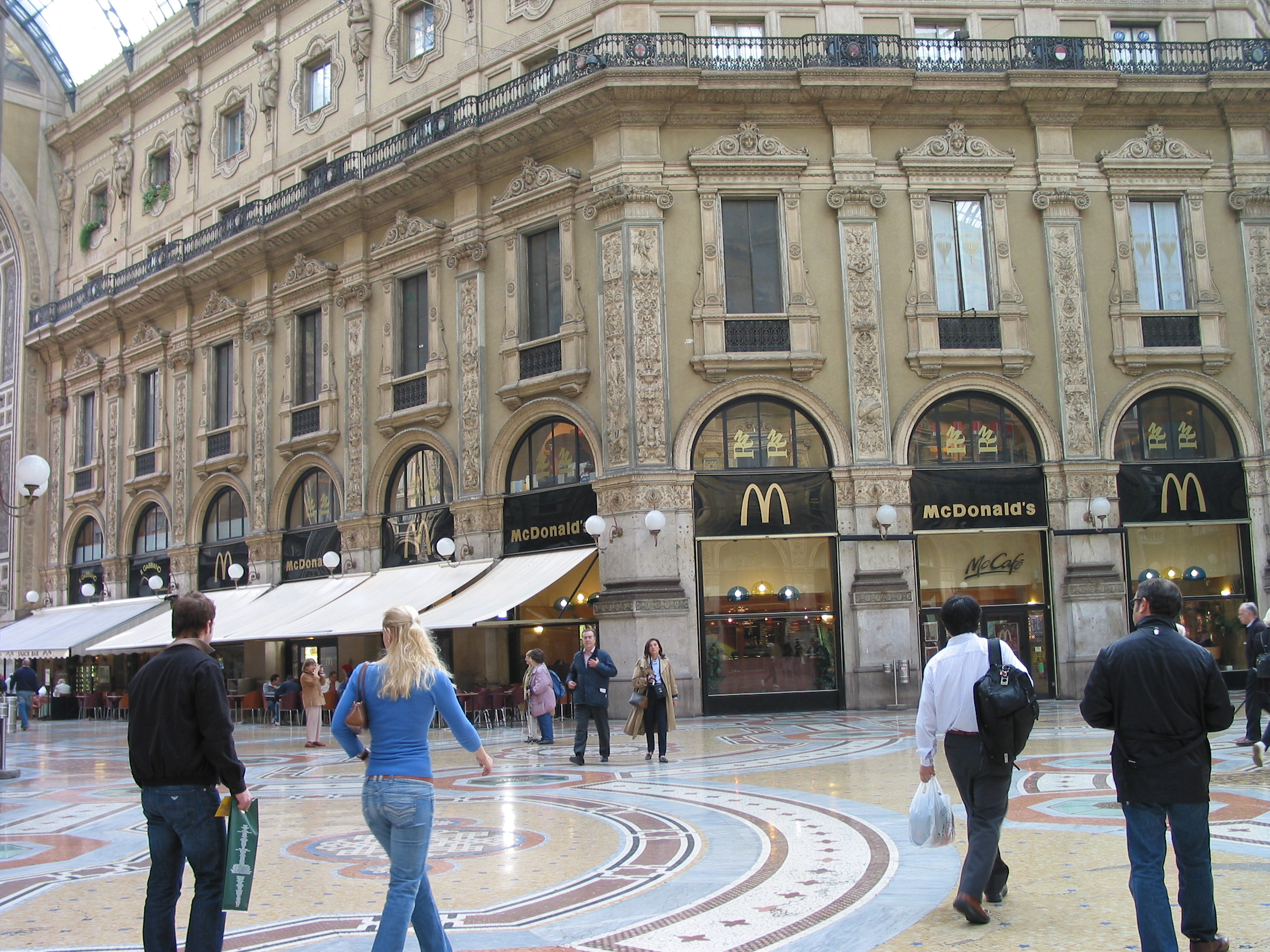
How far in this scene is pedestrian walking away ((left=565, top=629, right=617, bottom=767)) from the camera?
14312mm

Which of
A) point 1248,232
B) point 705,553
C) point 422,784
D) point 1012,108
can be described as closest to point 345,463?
point 705,553

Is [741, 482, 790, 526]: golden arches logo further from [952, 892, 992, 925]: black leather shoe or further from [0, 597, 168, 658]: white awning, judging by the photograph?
[0, 597, 168, 658]: white awning

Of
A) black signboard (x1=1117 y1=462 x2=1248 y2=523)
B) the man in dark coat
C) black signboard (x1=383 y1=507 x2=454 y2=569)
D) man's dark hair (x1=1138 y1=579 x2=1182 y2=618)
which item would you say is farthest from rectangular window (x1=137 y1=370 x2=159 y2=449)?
man's dark hair (x1=1138 y1=579 x2=1182 y2=618)

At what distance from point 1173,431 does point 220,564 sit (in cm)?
2406

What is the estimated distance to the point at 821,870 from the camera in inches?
292

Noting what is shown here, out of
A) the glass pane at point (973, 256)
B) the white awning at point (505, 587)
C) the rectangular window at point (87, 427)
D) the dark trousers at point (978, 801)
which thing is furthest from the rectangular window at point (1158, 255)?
the rectangular window at point (87, 427)

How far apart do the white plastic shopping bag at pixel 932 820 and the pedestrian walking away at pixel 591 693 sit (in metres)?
8.39

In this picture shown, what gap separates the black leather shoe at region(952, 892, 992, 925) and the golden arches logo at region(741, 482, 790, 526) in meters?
16.1

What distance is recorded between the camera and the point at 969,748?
20.2ft

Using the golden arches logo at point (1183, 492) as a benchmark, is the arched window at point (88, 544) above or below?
above

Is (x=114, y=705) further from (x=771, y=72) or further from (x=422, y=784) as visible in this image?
(x=422, y=784)

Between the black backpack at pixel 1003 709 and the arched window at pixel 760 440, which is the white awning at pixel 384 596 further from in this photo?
the black backpack at pixel 1003 709

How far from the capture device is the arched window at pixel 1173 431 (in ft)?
74.7

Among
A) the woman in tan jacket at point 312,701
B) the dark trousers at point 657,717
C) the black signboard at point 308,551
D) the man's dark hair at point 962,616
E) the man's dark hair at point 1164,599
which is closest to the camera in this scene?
the man's dark hair at point 1164,599
